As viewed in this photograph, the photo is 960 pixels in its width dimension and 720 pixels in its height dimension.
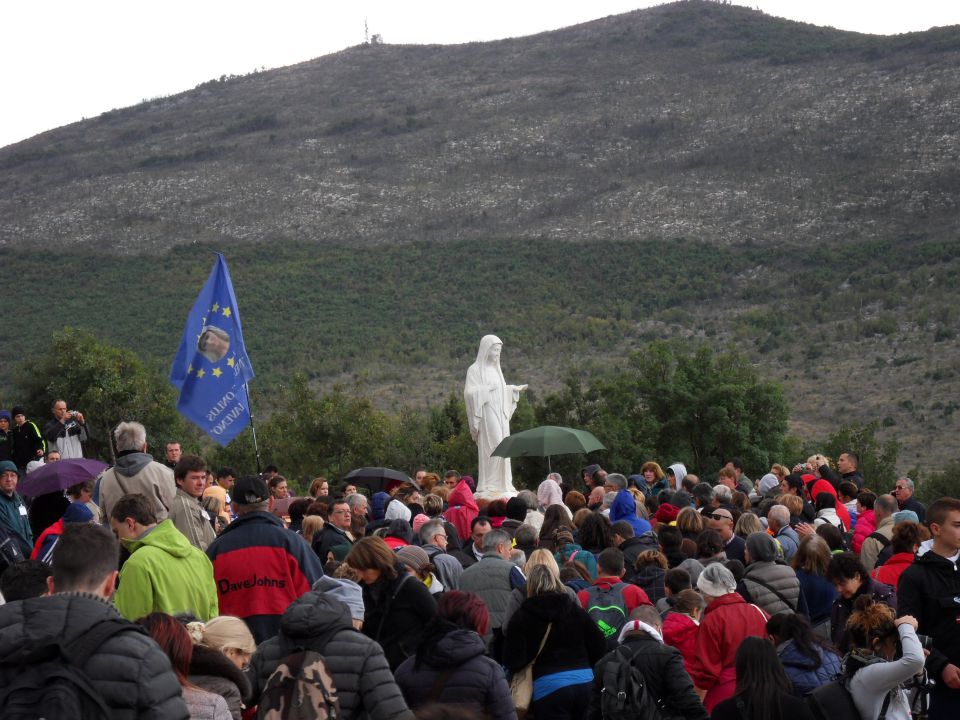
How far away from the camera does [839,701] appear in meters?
6.51

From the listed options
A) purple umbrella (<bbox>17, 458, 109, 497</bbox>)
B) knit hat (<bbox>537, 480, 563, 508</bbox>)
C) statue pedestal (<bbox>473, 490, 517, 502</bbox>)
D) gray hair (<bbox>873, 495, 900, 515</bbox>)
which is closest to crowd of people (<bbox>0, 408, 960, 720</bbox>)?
purple umbrella (<bbox>17, 458, 109, 497</bbox>)

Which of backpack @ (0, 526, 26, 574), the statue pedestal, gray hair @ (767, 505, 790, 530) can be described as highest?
backpack @ (0, 526, 26, 574)

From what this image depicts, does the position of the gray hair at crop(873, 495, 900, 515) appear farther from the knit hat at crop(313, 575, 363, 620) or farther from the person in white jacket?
the knit hat at crop(313, 575, 363, 620)

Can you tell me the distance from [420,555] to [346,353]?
60.0m

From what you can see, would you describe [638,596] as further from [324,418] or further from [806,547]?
[324,418]

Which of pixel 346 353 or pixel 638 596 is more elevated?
pixel 638 596

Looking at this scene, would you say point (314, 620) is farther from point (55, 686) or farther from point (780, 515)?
point (780, 515)

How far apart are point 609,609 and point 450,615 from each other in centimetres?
198

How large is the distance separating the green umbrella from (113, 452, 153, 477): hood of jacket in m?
8.28

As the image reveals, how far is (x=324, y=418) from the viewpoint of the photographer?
1531 inches

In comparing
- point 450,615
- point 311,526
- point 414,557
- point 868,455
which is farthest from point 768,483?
point 868,455

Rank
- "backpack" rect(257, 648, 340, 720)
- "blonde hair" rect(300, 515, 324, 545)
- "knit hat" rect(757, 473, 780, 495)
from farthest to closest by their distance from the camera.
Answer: "knit hat" rect(757, 473, 780, 495) → "blonde hair" rect(300, 515, 324, 545) → "backpack" rect(257, 648, 340, 720)

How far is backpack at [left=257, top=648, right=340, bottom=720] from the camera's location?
221 inches

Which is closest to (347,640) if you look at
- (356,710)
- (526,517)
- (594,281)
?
(356,710)
